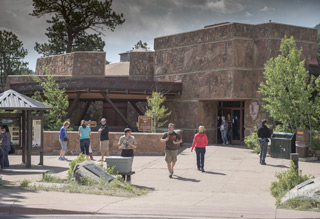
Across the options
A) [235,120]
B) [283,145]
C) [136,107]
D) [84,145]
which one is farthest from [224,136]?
[84,145]

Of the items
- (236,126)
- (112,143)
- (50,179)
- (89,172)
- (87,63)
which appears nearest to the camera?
(89,172)

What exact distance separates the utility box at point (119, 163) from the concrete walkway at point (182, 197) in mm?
893

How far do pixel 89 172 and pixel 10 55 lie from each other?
51.1m

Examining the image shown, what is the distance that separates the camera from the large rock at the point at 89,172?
1211 centimetres

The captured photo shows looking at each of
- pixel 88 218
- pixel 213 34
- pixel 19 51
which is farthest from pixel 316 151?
pixel 19 51

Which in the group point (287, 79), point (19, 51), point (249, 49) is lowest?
point (287, 79)

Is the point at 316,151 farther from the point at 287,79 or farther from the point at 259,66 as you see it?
the point at 259,66

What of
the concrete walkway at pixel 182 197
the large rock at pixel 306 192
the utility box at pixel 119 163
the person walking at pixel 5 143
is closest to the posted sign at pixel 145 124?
the concrete walkway at pixel 182 197

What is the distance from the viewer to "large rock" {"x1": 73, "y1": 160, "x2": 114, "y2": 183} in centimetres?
1211

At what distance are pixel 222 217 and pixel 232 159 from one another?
36.9ft

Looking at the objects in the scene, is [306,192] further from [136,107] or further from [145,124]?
[136,107]

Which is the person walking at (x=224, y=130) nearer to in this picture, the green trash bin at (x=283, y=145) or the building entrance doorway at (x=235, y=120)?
the building entrance doorway at (x=235, y=120)

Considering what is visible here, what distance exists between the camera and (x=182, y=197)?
435 inches

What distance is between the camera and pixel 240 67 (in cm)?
2639
